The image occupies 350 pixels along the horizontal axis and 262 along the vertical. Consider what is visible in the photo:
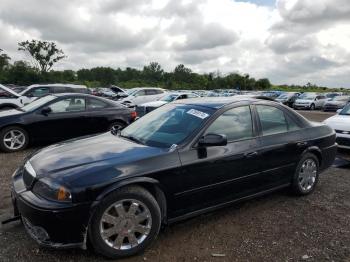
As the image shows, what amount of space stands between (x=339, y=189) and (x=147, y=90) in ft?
60.2

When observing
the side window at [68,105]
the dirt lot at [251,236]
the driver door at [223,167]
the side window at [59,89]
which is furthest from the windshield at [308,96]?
the driver door at [223,167]

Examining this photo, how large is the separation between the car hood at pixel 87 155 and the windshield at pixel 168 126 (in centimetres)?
20

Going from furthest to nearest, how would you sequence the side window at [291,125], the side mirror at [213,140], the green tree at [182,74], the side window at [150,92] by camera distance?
the green tree at [182,74] → the side window at [150,92] → the side window at [291,125] → the side mirror at [213,140]

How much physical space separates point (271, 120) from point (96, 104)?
5.51 meters

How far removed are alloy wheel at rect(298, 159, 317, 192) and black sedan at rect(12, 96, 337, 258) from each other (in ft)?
0.05

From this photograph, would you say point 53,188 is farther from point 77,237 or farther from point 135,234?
point 135,234

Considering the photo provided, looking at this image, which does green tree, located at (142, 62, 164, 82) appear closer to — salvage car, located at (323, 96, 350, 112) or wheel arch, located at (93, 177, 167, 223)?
salvage car, located at (323, 96, 350, 112)

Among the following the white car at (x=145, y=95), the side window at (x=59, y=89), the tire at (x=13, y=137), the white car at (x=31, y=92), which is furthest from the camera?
the white car at (x=145, y=95)

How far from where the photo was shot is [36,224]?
3.18m

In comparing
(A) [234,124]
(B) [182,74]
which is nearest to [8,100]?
(A) [234,124]

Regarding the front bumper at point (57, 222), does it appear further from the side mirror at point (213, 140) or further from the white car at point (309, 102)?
the white car at point (309, 102)

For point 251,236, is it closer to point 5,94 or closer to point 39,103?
point 39,103

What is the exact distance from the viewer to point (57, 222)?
309 cm

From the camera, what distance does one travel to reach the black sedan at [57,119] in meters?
8.16
